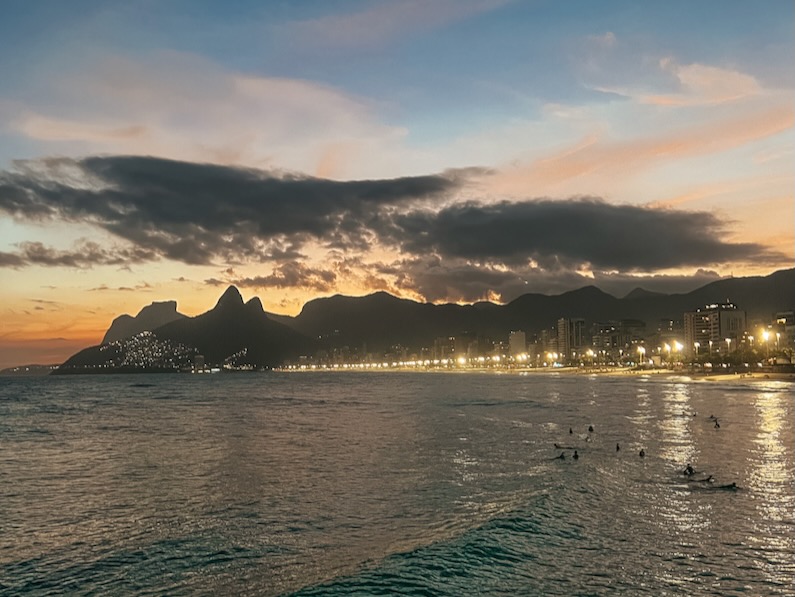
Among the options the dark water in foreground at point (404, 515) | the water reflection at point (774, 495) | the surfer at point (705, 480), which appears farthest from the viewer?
the surfer at point (705, 480)

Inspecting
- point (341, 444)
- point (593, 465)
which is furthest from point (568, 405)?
point (593, 465)

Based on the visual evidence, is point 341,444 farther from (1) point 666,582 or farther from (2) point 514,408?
(2) point 514,408

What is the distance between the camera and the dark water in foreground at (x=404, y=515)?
72.3 feet

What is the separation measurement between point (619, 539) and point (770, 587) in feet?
20.5

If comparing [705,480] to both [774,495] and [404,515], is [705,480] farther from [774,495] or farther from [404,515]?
[404,515]

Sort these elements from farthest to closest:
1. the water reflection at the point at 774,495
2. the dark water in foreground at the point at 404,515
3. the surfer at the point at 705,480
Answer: the surfer at the point at 705,480
the water reflection at the point at 774,495
the dark water in foreground at the point at 404,515

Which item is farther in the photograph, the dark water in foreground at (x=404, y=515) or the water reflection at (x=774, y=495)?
the water reflection at (x=774, y=495)

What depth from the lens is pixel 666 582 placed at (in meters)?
21.0

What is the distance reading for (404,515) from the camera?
101ft

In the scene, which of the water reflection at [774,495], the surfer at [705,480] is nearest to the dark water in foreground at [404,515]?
the water reflection at [774,495]

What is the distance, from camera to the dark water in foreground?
22031mm

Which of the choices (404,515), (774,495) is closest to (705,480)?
(774,495)

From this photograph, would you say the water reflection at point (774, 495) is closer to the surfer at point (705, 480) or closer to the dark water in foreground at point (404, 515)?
the dark water in foreground at point (404, 515)

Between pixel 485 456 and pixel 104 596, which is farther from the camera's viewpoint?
pixel 485 456
